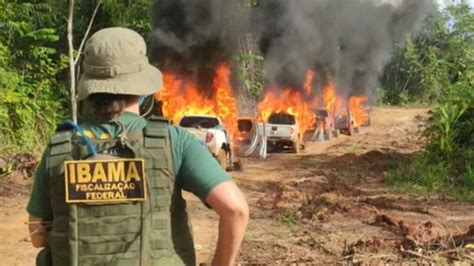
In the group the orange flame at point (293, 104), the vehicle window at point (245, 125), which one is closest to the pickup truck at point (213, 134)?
the vehicle window at point (245, 125)

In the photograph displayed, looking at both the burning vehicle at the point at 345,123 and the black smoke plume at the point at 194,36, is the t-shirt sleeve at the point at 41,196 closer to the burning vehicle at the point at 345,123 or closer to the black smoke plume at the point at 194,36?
the black smoke plume at the point at 194,36

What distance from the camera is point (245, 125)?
1844cm

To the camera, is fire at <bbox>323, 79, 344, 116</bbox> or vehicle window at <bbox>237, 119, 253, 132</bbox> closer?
vehicle window at <bbox>237, 119, 253, 132</bbox>

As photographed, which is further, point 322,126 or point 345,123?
point 345,123

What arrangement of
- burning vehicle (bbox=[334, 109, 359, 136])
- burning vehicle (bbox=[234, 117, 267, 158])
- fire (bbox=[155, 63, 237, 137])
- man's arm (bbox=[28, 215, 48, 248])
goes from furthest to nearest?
1. burning vehicle (bbox=[334, 109, 359, 136])
2. fire (bbox=[155, 63, 237, 137])
3. burning vehicle (bbox=[234, 117, 267, 158])
4. man's arm (bbox=[28, 215, 48, 248])

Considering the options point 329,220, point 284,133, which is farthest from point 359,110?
point 329,220

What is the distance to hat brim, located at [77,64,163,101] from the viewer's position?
2.01 m

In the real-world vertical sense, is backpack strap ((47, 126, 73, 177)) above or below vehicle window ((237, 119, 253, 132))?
above

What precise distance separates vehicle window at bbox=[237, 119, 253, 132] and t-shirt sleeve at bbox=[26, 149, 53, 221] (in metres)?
16.2

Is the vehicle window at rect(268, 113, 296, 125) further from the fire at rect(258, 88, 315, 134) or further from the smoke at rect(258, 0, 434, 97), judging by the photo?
the smoke at rect(258, 0, 434, 97)

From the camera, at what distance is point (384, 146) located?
75.5 feet

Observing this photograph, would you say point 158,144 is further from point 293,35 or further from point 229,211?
point 293,35

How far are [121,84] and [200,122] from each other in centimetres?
1298

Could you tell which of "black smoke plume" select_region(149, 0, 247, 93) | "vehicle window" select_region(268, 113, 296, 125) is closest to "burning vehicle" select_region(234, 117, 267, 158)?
"vehicle window" select_region(268, 113, 296, 125)
